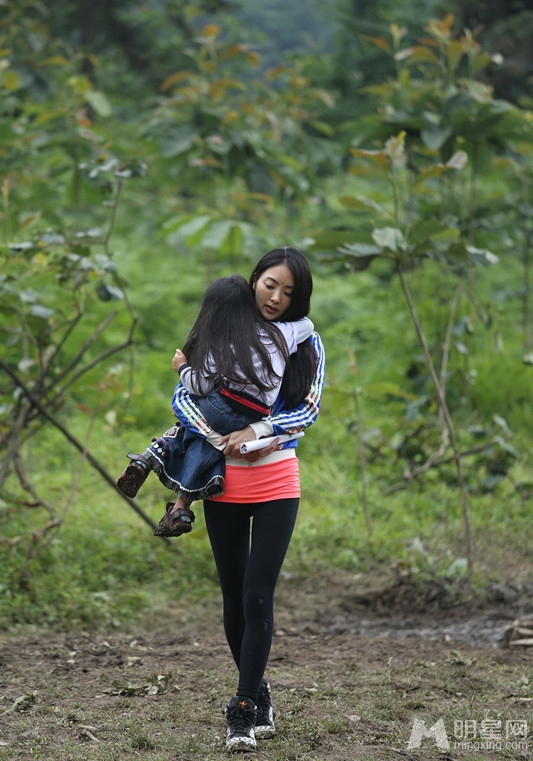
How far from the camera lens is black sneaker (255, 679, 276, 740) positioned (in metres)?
2.79

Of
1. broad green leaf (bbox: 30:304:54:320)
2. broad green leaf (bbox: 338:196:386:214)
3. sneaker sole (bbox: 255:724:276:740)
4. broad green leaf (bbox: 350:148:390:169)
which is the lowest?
sneaker sole (bbox: 255:724:276:740)

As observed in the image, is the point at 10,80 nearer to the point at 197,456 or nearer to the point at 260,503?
the point at 197,456

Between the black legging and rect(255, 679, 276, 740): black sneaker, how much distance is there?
0.42 feet

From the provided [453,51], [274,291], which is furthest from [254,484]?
[453,51]

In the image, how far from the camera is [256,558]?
2.69m

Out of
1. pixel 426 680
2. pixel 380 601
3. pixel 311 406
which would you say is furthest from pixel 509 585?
pixel 311 406

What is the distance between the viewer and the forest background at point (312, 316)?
4590 millimetres

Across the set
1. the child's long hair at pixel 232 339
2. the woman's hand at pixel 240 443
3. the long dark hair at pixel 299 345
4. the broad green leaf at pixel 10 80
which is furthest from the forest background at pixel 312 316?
the woman's hand at pixel 240 443

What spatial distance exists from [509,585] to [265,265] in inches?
108

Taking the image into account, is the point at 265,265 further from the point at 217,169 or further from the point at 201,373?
the point at 217,169

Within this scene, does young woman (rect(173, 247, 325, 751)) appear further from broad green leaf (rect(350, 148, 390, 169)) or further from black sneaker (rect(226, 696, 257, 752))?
broad green leaf (rect(350, 148, 390, 169))

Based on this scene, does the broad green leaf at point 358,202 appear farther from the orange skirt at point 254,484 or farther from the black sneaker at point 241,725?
the black sneaker at point 241,725
